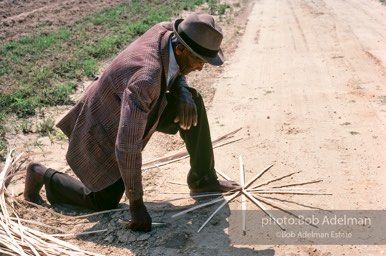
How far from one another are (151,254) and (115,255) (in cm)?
24

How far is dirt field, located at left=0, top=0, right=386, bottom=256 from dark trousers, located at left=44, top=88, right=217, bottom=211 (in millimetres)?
127

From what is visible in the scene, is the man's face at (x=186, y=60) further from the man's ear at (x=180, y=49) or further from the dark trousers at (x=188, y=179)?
the dark trousers at (x=188, y=179)

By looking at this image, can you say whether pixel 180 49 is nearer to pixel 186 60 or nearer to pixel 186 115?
pixel 186 60

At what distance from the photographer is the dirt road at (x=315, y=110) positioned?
159 inches

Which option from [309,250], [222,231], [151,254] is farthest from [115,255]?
[309,250]

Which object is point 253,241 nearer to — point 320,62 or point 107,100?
point 107,100

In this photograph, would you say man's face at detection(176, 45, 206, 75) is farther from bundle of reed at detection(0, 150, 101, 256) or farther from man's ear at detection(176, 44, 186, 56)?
bundle of reed at detection(0, 150, 101, 256)

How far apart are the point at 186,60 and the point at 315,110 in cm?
265

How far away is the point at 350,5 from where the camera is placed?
41.2ft

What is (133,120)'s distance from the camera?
9.60 ft

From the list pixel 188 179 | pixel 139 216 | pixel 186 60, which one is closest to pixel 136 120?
pixel 186 60

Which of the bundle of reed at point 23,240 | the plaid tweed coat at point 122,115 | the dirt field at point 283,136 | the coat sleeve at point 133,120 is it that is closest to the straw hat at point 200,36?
the plaid tweed coat at point 122,115

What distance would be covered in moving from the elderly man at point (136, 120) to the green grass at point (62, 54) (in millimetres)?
1639

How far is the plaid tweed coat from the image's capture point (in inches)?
116
